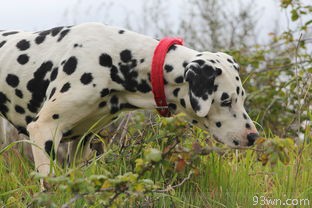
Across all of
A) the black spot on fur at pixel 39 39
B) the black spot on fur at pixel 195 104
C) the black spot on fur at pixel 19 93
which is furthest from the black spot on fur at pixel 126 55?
the black spot on fur at pixel 19 93

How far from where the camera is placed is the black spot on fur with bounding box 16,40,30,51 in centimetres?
414

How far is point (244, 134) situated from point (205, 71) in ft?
1.42

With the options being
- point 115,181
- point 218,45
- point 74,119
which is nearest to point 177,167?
point 115,181

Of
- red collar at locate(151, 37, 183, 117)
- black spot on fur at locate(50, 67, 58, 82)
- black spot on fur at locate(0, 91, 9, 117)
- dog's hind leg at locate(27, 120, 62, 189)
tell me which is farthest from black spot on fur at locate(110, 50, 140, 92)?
black spot on fur at locate(0, 91, 9, 117)

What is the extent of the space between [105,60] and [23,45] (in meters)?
0.67

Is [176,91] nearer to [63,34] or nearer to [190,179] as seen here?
[190,179]

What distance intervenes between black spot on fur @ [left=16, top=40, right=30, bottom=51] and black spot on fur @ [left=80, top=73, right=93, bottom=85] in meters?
0.60

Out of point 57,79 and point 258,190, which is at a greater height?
point 57,79

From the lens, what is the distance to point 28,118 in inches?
163

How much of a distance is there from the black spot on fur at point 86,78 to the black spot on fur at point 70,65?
82mm

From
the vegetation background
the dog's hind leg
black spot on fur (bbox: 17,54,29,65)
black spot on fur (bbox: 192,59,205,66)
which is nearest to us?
the vegetation background

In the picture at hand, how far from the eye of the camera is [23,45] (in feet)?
13.6

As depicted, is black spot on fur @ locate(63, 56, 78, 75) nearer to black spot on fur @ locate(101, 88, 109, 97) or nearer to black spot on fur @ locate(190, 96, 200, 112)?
black spot on fur @ locate(101, 88, 109, 97)

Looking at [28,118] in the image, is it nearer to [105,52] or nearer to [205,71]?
[105,52]
